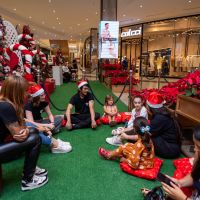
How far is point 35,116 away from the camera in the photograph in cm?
335

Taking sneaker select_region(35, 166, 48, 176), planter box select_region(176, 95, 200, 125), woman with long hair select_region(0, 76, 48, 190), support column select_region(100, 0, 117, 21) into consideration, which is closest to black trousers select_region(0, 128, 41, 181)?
woman with long hair select_region(0, 76, 48, 190)

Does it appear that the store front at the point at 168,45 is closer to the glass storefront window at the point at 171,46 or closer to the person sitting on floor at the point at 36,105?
the glass storefront window at the point at 171,46

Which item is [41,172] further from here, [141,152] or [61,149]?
[141,152]

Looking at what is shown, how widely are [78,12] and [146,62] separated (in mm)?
6306

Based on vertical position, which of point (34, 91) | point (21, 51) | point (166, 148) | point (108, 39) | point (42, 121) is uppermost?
point (108, 39)

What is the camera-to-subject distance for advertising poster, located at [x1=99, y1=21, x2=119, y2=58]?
8.13 m

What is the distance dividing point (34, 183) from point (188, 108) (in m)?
2.23

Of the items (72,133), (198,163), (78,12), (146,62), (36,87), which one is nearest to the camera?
(198,163)

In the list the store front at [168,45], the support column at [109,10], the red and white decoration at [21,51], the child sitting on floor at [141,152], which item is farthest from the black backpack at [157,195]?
the store front at [168,45]

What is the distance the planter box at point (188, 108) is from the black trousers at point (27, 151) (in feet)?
6.66

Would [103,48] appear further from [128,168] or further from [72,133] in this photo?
[128,168]

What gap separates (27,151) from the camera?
81.7 inches

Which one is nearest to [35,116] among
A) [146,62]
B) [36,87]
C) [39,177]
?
[36,87]

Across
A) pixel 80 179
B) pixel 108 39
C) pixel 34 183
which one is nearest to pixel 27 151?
pixel 34 183
